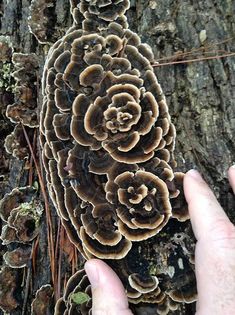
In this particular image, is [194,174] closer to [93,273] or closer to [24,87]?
[93,273]

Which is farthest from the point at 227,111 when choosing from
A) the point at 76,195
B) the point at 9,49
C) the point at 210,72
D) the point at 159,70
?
the point at 9,49

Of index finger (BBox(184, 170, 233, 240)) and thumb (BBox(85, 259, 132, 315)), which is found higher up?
index finger (BBox(184, 170, 233, 240))

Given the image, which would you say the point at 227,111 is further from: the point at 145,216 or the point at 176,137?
the point at 145,216

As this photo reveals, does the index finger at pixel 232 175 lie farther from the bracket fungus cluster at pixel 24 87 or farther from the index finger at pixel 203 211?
the bracket fungus cluster at pixel 24 87

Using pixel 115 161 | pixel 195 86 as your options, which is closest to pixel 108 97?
pixel 115 161

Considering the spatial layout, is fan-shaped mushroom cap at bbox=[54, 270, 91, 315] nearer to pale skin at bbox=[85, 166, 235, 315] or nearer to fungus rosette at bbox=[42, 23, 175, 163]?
pale skin at bbox=[85, 166, 235, 315]

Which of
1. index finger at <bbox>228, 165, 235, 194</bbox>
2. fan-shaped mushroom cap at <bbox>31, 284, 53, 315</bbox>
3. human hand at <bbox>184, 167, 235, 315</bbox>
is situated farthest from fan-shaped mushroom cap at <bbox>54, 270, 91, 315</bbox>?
index finger at <bbox>228, 165, 235, 194</bbox>
